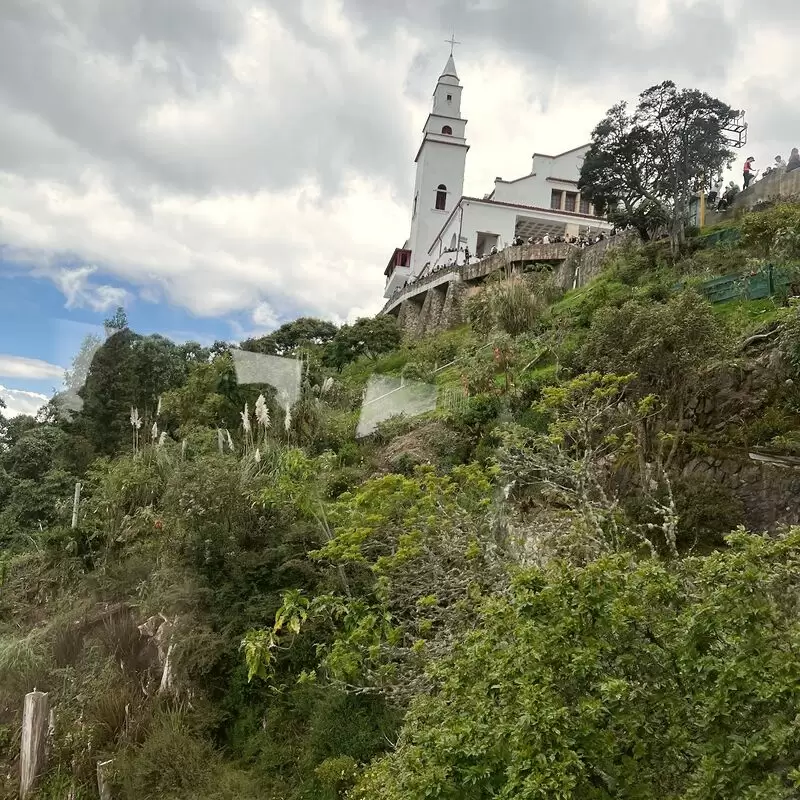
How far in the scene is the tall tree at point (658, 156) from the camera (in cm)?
1627

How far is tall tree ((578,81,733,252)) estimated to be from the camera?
53.4 ft

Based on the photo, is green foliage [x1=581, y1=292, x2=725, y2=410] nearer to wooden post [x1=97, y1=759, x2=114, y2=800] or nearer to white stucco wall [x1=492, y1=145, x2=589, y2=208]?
wooden post [x1=97, y1=759, x2=114, y2=800]

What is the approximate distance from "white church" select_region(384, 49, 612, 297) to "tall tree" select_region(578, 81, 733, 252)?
15.6 feet

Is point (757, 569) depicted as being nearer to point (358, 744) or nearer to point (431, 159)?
point (358, 744)

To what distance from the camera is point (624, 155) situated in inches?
680

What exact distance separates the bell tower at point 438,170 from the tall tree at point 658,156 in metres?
17.3

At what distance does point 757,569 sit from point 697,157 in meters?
17.3

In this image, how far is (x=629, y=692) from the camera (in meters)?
2.49

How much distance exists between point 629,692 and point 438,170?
115 feet

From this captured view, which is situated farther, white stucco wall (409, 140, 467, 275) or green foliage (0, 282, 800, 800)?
white stucco wall (409, 140, 467, 275)

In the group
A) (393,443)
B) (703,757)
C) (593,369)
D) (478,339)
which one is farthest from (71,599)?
(478,339)

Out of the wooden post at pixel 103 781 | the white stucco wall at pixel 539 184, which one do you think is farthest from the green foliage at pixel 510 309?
the white stucco wall at pixel 539 184

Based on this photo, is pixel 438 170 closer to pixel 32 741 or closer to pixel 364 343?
pixel 364 343

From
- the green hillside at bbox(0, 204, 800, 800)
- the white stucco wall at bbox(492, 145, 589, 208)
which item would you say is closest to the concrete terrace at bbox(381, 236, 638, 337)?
the green hillside at bbox(0, 204, 800, 800)
